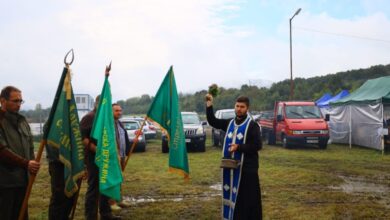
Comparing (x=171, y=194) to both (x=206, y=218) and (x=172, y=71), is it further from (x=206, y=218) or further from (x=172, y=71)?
(x=172, y=71)

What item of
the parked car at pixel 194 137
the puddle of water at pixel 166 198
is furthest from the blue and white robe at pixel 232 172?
the parked car at pixel 194 137

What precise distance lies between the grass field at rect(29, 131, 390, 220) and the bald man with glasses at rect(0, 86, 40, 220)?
2.46 meters

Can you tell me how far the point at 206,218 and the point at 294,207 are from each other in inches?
67.9

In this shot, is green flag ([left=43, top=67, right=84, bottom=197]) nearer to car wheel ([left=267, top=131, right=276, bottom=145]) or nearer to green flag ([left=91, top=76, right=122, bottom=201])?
green flag ([left=91, top=76, right=122, bottom=201])

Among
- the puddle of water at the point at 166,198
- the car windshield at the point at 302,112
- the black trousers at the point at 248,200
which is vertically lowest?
the puddle of water at the point at 166,198

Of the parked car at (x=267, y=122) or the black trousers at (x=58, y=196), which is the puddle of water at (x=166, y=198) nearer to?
the black trousers at (x=58, y=196)

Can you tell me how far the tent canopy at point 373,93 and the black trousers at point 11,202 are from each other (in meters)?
14.1

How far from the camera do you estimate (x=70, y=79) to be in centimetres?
438

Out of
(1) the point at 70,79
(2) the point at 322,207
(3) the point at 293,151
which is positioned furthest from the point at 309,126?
(1) the point at 70,79

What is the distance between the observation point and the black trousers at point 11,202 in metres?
4.27

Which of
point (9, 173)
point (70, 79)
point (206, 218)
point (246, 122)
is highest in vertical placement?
point (70, 79)

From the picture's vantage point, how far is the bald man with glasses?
13.7 feet

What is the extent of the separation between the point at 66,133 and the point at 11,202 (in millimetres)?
948

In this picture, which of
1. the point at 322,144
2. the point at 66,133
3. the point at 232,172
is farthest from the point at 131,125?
the point at 66,133
